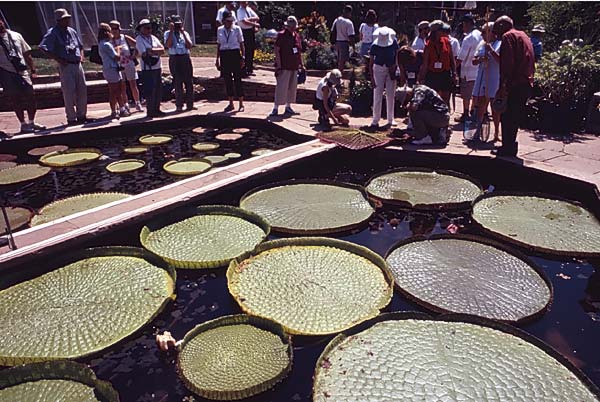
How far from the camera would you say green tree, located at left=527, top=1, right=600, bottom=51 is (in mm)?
8875

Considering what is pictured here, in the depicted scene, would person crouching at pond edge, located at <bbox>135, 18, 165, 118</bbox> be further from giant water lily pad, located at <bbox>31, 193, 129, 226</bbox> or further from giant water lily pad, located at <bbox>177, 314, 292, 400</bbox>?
giant water lily pad, located at <bbox>177, 314, 292, 400</bbox>

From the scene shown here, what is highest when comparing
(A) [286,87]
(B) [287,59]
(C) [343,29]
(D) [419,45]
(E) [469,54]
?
(C) [343,29]

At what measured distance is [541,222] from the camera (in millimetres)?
3857

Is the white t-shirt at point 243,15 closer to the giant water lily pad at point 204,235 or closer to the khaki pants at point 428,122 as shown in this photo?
the khaki pants at point 428,122

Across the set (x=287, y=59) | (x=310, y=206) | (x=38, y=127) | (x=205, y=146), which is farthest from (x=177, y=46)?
(x=310, y=206)

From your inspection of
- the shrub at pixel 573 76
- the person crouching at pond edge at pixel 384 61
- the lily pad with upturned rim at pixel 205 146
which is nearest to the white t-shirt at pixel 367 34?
the person crouching at pond edge at pixel 384 61

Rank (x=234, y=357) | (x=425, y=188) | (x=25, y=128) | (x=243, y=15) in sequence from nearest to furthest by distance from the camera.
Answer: (x=234, y=357) → (x=425, y=188) → (x=25, y=128) → (x=243, y=15)

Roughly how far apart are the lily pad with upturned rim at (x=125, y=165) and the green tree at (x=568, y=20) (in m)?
8.72

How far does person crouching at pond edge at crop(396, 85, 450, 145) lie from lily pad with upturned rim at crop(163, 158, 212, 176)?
8.72 feet

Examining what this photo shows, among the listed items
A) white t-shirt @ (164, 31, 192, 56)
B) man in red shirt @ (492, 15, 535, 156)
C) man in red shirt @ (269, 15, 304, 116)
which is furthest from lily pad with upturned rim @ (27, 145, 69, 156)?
man in red shirt @ (492, 15, 535, 156)

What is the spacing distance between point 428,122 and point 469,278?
2.79 metres

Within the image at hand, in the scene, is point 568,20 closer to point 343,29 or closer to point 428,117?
point 343,29

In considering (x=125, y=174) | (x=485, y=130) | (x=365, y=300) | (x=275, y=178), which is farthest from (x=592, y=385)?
(x=125, y=174)

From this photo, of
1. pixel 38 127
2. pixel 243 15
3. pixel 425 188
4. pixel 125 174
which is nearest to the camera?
pixel 425 188
